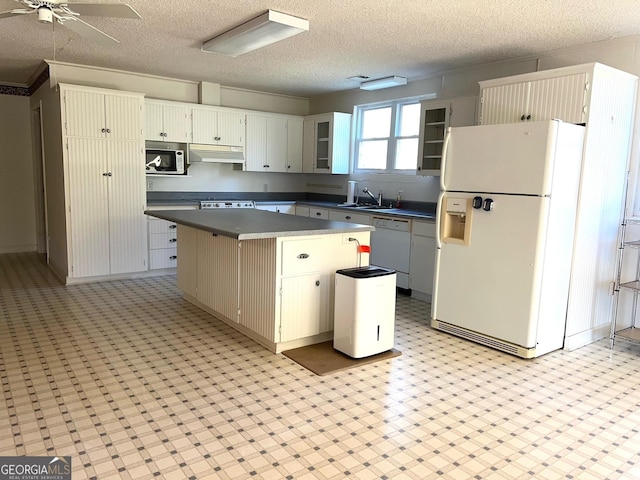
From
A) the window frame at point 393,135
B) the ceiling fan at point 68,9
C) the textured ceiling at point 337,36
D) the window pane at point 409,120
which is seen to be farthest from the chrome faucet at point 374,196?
the ceiling fan at point 68,9

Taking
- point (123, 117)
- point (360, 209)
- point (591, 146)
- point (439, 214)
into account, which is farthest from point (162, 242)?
point (591, 146)

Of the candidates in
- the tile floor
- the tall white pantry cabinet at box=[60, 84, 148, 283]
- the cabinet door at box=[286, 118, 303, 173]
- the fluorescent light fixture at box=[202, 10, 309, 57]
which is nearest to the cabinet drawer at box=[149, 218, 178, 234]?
the tall white pantry cabinet at box=[60, 84, 148, 283]

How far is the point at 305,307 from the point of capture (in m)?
3.49

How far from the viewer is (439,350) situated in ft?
12.0

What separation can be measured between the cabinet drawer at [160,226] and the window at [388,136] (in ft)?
8.91

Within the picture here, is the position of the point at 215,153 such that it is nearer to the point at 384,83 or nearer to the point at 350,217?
the point at 350,217

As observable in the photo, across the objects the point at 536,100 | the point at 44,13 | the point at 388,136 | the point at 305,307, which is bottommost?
the point at 305,307

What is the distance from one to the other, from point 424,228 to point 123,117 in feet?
11.8

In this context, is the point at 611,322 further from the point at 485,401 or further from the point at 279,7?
the point at 279,7

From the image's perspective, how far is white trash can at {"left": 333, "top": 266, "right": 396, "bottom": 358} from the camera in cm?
327

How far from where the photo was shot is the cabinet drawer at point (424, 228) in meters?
4.84

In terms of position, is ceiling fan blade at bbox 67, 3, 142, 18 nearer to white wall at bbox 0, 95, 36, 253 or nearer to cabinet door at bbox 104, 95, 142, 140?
cabinet door at bbox 104, 95, 142, 140

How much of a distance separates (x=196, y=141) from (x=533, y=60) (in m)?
4.09

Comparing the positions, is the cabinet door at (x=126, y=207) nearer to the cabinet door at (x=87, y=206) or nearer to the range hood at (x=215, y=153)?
the cabinet door at (x=87, y=206)
